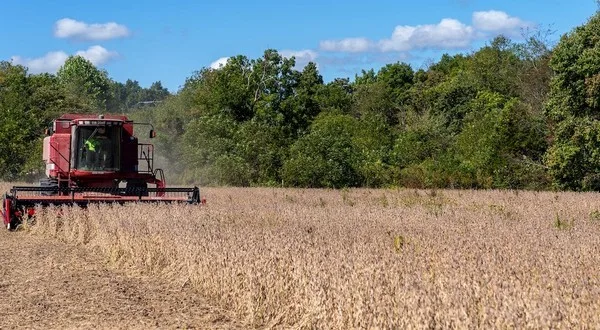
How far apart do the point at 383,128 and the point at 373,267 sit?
44059mm

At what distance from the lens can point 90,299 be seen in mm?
9109

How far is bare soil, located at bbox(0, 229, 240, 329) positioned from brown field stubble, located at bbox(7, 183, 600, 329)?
0.32 metres

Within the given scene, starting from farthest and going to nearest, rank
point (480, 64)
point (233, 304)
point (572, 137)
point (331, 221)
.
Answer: point (480, 64) → point (572, 137) → point (331, 221) → point (233, 304)

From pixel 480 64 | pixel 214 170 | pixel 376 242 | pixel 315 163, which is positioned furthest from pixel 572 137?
pixel 480 64

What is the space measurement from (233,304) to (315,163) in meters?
30.3

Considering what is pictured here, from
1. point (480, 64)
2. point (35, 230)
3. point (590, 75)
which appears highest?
point (480, 64)

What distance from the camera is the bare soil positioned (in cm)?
800

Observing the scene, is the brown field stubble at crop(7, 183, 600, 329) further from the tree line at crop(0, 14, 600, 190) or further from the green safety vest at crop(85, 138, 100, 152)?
→ the tree line at crop(0, 14, 600, 190)

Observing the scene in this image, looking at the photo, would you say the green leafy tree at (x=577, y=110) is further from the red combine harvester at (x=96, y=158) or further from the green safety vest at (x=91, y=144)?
the green safety vest at (x=91, y=144)

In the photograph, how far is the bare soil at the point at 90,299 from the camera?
26.2ft

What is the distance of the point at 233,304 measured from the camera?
8.23 meters

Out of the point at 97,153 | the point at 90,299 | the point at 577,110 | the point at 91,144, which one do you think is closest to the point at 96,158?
the point at 97,153

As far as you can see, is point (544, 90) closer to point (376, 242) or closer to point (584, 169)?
point (584, 169)

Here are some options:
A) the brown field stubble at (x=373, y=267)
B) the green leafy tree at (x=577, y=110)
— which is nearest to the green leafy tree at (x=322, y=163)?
the green leafy tree at (x=577, y=110)
